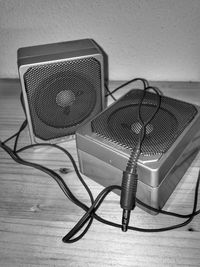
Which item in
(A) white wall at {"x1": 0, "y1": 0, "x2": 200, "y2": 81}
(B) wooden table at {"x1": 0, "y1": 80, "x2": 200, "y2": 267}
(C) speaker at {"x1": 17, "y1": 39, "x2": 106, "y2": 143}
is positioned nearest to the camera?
(B) wooden table at {"x1": 0, "y1": 80, "x2": 200, "y2": 267}

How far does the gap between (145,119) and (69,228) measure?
0.20 meters

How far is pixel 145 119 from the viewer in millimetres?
497

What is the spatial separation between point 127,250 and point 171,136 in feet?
0.55

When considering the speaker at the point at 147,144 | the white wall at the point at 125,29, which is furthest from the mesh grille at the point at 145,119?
the white wall at the point at 125,29

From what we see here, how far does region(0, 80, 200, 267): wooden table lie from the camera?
0.40 meters

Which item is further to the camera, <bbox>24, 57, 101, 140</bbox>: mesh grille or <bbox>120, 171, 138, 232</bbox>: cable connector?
<bbox>24, 57, 101, 140</bbox>: mesh grille

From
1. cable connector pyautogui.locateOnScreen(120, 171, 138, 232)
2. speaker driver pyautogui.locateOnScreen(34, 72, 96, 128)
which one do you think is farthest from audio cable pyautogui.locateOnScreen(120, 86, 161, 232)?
speaker driver pyautogui.locateOnScreen(34, 72, 96, 128)

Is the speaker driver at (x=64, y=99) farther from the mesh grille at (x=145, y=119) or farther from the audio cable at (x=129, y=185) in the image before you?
the audio cable at (x=129, y=185)

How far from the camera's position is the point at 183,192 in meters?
0.49

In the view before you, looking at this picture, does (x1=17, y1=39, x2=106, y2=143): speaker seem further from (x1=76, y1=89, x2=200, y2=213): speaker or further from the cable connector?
the cable connector

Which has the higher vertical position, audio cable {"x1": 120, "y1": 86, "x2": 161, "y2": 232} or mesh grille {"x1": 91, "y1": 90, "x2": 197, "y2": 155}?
mesh grille {"x1": 91, "y1": 90, "x2": 197, "y2": 155}

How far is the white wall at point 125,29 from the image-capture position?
0.68 metres

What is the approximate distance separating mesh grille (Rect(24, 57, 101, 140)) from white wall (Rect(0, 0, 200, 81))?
20cm

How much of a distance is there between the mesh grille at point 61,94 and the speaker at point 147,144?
0.22 ft
